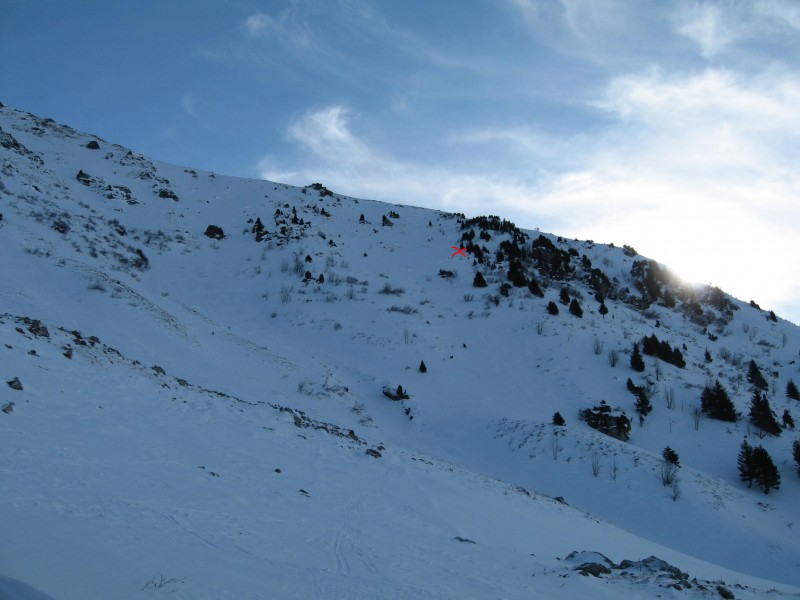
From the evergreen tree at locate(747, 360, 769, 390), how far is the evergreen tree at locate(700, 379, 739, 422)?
6.19 m

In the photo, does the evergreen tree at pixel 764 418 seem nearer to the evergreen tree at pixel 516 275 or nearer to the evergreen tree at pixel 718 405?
the evergreen tree at pixel 718 405

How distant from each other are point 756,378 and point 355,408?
24667 mm

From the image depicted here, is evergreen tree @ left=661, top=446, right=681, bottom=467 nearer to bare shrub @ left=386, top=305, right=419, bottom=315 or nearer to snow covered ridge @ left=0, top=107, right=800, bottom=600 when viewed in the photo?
snow covered ridge @ left=0, top=107, right=800, bottom=600

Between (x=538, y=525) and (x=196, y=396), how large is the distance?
10.4 m

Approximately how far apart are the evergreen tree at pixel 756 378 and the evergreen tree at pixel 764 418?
19.4 feet

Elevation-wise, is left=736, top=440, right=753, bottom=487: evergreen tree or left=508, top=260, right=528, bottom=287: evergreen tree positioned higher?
left=508, top=260, right=528, bottom=287: evergreen tree

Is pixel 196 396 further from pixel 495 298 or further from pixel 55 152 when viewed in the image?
pixel 55 152

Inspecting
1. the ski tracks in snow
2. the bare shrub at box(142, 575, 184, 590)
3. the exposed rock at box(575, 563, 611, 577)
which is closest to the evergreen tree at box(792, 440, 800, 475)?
the exposed rock at box(575, 563, 611, 577)

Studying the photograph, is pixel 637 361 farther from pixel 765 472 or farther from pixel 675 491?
pixel 675 491

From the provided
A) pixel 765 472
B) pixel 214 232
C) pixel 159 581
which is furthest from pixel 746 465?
pixel 214 232

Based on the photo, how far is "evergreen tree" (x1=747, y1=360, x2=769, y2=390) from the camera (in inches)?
1105

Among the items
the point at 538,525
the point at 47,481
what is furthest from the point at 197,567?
the point at 538,525

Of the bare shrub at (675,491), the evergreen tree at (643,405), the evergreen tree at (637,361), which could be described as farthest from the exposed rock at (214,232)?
the bare shrub at (675,491)

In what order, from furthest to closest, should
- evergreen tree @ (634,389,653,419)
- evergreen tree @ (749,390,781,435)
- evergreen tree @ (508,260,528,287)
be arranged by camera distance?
1. evergreen tree @ (508,260,528,287)
2. evergreen tree @ (634,389,653,419)
3. evergreen tree @ (749,390,781,435)
